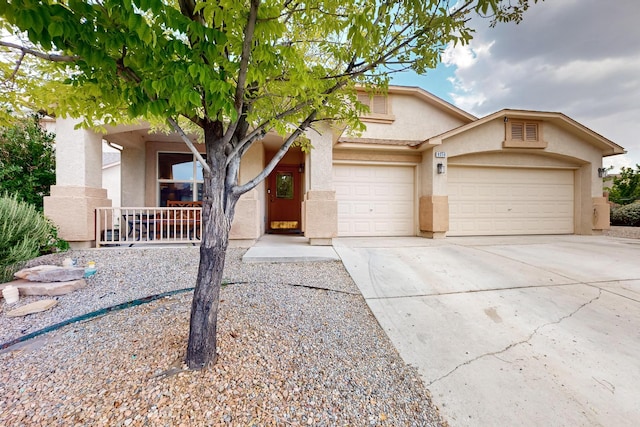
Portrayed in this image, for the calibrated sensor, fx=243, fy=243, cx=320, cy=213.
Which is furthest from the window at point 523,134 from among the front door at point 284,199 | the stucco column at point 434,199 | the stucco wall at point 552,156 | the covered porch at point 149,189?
the front door at point 284,199

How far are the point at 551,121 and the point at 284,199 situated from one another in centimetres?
967

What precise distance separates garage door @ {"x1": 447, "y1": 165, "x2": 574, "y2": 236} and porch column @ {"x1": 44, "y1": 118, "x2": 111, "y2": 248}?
9966 mm

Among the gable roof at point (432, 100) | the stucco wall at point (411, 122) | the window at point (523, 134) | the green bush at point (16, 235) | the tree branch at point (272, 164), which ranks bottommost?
the green bush at point (16, 235)

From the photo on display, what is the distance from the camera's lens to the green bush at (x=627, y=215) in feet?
34.2

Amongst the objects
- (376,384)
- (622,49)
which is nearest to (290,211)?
(376,384)

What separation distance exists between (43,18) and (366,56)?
1.94m

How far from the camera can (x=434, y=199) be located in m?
7.38

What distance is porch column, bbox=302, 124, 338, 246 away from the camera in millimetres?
6164

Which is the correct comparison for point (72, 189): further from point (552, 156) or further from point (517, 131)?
point (552, 156)

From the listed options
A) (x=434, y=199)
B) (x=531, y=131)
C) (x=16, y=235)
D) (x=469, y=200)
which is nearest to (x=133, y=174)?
(x=16, y=235)

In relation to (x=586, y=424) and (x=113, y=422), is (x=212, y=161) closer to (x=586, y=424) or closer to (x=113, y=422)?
(x=113, y=422)

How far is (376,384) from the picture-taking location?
1.97 meters

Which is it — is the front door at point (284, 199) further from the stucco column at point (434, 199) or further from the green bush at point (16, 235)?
the green bush at point (16, 235)

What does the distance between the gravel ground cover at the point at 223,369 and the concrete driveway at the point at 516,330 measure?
348 mm
